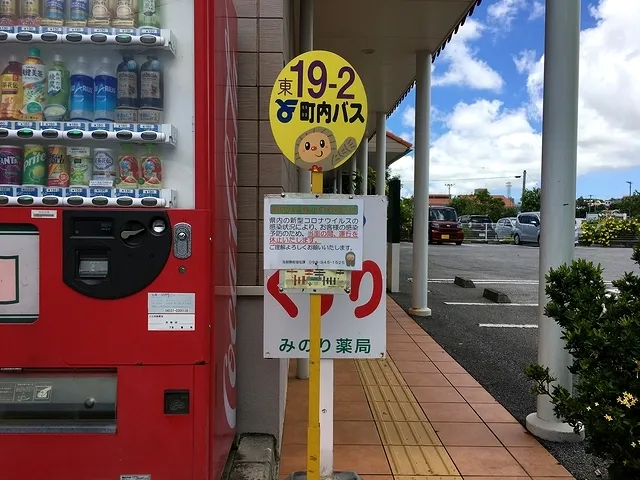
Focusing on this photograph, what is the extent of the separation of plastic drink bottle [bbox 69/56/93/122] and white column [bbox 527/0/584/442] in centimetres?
287

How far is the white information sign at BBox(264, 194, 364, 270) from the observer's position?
211 cm

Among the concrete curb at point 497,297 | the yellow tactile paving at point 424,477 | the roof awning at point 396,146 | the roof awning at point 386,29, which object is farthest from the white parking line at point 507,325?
the roof awning at point 396,146

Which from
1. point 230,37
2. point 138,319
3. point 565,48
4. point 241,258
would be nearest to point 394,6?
point 565,48

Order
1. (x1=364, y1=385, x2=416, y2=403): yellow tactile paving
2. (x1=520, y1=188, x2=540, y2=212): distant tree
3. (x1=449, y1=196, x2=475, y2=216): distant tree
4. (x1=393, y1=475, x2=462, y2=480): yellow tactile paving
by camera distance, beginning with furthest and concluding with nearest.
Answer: (x1=449, y1=196, x2=475, y2=216): distant tree < (x1=520, y1=188, x2=540, y2=212): distant tree < (x1=364, y1=385, x2=416, y2=403): yellow tactile paving < (x1=393, y1=475, x2=462, y2=480): yellow tactile paving

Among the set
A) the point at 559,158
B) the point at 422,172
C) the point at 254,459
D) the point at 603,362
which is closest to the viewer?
the point at 603,362

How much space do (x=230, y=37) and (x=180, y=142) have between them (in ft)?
2.59

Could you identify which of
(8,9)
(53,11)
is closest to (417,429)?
(53,11)

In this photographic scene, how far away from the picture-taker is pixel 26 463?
1.99 m

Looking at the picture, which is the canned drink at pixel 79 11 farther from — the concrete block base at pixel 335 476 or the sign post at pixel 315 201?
the concrete block base at pixel 335 476

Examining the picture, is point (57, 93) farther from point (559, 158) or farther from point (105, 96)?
point (559, 158)

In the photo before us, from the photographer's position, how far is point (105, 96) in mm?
2121

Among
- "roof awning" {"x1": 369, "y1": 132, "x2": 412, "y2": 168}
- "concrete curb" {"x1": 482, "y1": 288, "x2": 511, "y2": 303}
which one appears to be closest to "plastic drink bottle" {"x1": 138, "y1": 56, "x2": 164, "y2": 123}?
"concrete curb" {"x1": 482, "y1": 288, "x2": 511, "y2": 303}

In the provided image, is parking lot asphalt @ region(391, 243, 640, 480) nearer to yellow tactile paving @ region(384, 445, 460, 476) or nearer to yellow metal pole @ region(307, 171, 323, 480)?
yellow tactile paving @ region(384, 445, 460, 476)

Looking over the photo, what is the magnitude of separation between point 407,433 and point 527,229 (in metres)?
23.9
